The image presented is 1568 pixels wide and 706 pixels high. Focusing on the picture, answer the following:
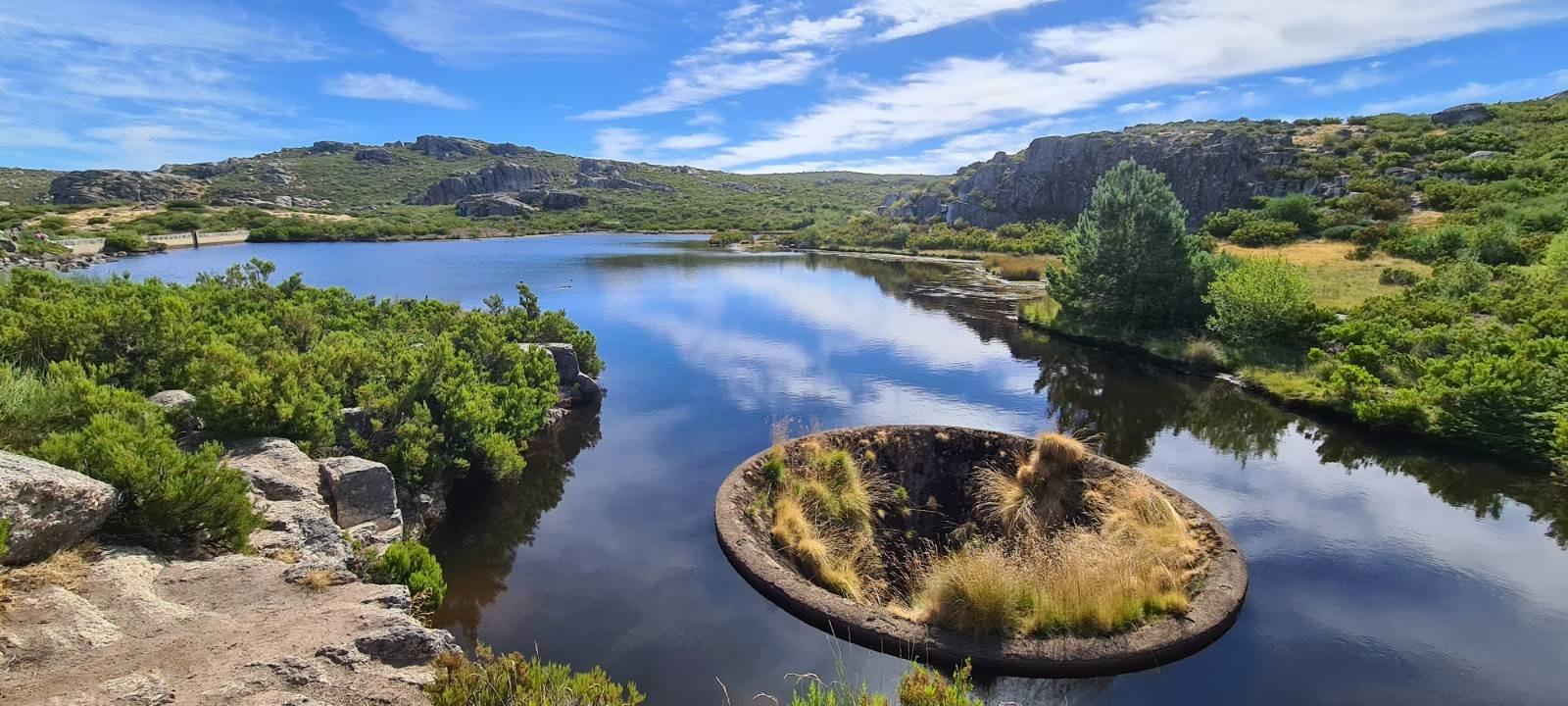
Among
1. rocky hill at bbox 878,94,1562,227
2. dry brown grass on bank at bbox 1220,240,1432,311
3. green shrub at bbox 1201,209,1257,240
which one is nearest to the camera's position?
dry brown grass on bank at bbox 1220,240,1432,311

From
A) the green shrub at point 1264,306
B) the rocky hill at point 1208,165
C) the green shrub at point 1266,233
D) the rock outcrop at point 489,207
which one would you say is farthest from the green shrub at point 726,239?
the green shrub at point 1264,306

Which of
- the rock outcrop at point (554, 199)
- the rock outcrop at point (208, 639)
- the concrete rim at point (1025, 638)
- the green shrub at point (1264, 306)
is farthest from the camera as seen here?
the rock outcrop at point (554, 199)

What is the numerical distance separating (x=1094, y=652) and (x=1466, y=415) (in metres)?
14.6

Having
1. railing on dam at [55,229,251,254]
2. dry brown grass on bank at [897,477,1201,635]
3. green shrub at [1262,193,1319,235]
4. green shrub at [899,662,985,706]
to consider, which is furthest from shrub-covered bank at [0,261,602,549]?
green shrub at [1262,193,1319,235]

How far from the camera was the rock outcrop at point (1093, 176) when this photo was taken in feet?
242

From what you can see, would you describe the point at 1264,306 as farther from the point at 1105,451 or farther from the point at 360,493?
the point at 360,493

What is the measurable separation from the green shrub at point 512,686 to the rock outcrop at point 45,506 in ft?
12.0

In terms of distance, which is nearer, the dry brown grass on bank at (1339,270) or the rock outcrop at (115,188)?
the dry brown grass on bank at (1339,270)

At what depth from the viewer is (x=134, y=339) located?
1253 centimetres

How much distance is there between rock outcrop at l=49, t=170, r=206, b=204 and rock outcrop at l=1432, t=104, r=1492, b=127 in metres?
168

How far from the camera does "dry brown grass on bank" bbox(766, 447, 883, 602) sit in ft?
37.0

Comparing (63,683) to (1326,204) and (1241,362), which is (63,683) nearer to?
(1241,362)

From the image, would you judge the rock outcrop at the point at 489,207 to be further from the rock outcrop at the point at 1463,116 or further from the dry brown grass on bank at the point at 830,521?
the rock outcrop at the point at 1463,116

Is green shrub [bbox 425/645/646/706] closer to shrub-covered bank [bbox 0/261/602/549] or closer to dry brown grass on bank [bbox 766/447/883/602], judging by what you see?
shrub-covered bank [bbox 0/261/602/549]
